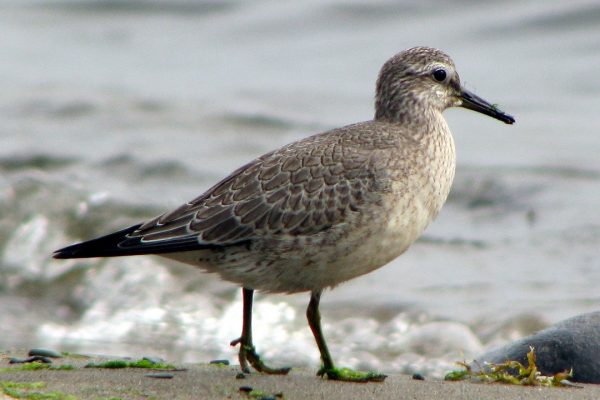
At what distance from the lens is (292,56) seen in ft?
63.7

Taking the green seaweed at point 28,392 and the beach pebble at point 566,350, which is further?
the beach pebble at point 566,350

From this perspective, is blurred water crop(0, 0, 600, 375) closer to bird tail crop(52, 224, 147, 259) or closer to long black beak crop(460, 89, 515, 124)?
long black beak crop(460, 89, 515, 124)

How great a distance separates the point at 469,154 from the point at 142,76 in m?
6.42

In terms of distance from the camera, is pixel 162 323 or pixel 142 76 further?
pixel 142 76

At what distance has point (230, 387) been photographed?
6047mm

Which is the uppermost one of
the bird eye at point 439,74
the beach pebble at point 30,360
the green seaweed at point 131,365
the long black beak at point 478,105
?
the bird eye at point 439,74

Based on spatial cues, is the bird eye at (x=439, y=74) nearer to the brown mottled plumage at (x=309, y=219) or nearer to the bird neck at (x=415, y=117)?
the bird neck at (x=415, y=117)

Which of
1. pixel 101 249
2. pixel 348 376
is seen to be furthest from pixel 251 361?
pixel 101 249

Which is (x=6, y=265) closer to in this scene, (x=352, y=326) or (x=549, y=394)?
(x=352, y=326)

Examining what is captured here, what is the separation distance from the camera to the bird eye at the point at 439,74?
25.0 feet

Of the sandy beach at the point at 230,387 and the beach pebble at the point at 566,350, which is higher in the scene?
the beach pebble at the point at 566,350

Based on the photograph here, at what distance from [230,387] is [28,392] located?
1084 millimetres

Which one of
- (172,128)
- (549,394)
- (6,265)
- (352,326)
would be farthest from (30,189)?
(549,394)

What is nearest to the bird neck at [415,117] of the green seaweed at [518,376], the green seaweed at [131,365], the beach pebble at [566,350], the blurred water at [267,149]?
the beach pebble at [566,350]
